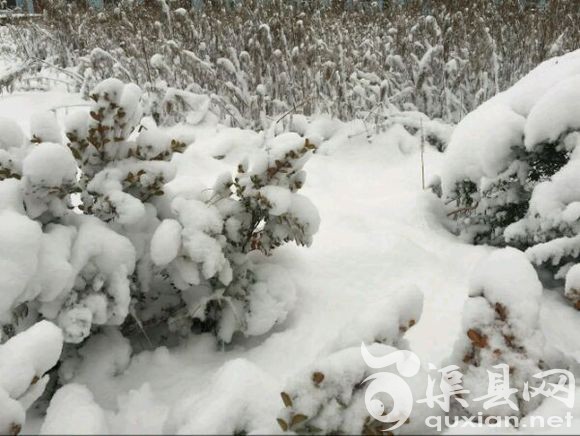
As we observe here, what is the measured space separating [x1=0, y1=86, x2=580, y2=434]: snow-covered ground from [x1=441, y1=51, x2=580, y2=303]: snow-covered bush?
0.53 feet

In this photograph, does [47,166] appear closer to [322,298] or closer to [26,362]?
[26,362]

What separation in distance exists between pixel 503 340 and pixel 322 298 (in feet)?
2.51

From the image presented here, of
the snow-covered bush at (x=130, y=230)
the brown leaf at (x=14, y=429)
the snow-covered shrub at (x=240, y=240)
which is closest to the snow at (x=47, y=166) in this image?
the snow-covered bush at (x=130, y=230)

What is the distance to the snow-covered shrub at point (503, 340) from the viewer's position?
99 cm

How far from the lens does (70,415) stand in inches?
30.7

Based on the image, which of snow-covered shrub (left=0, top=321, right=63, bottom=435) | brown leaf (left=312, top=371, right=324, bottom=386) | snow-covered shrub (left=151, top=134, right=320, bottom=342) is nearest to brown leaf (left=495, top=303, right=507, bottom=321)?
brown leaf (left=312, top=371, right=324, bottom=386)

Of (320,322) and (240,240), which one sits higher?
(240,240)

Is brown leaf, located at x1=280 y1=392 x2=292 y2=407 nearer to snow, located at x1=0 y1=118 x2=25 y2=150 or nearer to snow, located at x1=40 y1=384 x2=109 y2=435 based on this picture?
snow, located at x1=40 y1=384 x2=109 y2=435

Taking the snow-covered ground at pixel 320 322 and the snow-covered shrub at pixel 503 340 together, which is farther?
the snow-covered shrub at pixel 503 340

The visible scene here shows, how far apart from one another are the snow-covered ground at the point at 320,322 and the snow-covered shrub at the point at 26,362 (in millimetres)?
164

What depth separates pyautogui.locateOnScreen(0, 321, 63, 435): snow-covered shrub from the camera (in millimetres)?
970

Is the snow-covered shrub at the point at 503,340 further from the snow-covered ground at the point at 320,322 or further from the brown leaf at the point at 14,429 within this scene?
the brown leaf at the point at 14,429

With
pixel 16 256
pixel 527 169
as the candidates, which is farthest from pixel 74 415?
pixel 527 169

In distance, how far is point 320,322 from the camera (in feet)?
5.20
